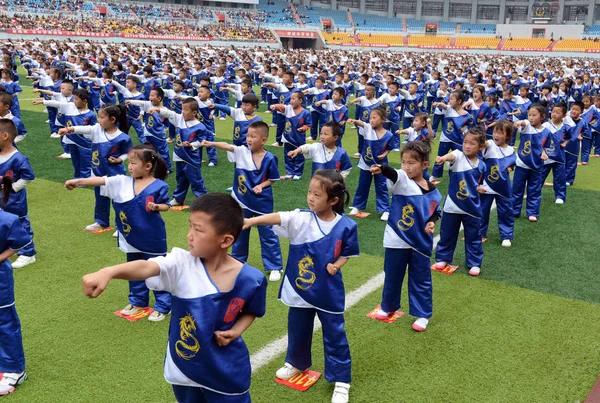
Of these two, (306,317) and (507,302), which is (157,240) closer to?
(306,317)

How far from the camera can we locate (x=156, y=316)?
16.3ft

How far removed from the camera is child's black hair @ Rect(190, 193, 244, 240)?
246 centimetres

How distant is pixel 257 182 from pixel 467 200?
2349mm

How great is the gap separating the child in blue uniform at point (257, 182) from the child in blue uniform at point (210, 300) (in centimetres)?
295

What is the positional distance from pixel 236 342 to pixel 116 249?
4.58m

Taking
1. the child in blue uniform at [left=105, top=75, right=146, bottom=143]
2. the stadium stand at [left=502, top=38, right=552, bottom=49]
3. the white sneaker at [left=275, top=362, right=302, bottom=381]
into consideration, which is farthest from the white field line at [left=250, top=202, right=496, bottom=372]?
the stadium stand at [left=502, top=38, right=552, bottom=49]

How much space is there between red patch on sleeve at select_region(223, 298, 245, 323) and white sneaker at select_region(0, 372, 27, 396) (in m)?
2.28

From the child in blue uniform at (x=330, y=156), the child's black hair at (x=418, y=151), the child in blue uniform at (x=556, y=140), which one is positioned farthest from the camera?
the child in blue uniform at (x=556, y=140)

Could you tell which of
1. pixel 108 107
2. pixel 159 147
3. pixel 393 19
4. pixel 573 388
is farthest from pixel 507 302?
pixel 393 19

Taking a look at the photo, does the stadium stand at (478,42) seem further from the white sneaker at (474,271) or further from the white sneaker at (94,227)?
the white sneaker at (94,227)

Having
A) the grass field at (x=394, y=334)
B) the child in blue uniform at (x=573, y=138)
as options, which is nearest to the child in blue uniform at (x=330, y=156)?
the grass field at (x=394, y=334)

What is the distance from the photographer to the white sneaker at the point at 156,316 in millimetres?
4957

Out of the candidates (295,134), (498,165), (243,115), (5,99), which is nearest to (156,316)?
(5,99)

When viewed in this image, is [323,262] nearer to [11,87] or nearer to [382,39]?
[11,87]
